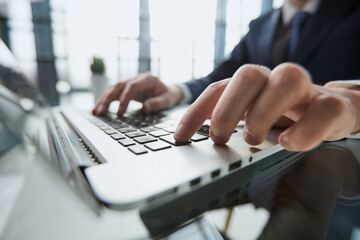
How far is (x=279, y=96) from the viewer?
0.16 metres

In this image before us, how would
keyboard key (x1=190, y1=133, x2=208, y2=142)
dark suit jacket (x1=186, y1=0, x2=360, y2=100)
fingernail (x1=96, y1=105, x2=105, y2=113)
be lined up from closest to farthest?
1. keyboard key (x1=190, y1=133, x2=208, y2=142)
2. dark suit jacket (x1=186, y1=0, x2=360, y2=100)
3. fingernail (x1=96, y1=105, x2=105, y2=113)

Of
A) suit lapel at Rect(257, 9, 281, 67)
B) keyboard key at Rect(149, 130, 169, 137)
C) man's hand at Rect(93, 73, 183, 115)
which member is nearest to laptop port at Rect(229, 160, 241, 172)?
keyboard key at Rect(149, 130, 169, 137)

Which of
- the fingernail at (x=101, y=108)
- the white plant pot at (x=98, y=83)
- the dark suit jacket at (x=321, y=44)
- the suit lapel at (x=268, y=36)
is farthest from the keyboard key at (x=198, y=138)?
the white plant pot at (x=98, y=83)

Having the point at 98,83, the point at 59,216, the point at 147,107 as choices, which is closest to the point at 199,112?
the point at 59,216

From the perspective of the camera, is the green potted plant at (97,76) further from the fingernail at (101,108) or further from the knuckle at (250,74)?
the knuckle at (250,74)

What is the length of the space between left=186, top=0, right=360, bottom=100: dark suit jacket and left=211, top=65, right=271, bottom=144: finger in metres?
0.14

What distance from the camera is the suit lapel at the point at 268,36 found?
0.34 m

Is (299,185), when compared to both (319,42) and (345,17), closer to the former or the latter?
(319,42)

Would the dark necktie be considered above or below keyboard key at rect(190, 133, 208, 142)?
above

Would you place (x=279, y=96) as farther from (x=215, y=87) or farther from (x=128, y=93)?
(x=128, y=93)

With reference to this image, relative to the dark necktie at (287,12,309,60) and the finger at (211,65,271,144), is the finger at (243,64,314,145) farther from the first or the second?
the dark necktie at (287,12,309,60)

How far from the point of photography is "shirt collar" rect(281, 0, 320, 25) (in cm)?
33

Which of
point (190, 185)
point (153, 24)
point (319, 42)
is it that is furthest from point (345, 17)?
point (190, 185)

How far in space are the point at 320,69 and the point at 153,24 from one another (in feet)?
1.19
